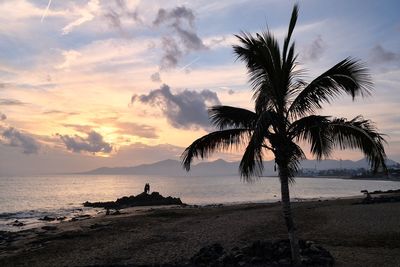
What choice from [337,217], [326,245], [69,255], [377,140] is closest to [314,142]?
[377,140]

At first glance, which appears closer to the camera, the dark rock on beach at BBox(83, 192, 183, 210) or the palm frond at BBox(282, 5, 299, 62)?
the palm frond at BBox(282, 5, 299, 62)

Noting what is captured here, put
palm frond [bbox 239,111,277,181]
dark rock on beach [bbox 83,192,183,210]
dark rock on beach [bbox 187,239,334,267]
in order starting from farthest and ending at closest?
dark rock on beach [bbox 83,192,183,210] < dark rock on beach [bbox 187,239,334,267] < palm frond [bbox 239,111,277,181]

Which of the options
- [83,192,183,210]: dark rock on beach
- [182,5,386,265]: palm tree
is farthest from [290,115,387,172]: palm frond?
[83,192,183,210]: dark rock on beach

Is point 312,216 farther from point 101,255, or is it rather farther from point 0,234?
point 0,234

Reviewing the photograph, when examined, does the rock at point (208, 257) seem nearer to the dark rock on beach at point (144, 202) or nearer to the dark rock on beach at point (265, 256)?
the dark rock on beach at point (265, 256)

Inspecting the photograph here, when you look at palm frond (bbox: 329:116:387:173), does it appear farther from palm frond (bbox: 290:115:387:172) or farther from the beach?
the beach

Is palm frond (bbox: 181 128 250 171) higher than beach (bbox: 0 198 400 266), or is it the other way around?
palm frond (bbox: 181 128 250 171)

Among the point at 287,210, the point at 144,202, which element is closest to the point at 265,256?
the point at 287,210

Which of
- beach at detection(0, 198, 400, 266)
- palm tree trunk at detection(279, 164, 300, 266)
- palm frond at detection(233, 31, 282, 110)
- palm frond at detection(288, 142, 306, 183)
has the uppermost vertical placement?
palm frond at detection(233, 31, 282, 110)

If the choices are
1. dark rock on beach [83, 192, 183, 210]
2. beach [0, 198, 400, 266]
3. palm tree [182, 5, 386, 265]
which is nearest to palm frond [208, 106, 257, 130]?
palm tree [182, 5, 386, 265]

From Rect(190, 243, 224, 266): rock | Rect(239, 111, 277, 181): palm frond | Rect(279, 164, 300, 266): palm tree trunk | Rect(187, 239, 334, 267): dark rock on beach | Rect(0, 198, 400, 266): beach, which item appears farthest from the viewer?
Rect(0, 198, 400, 266): beach

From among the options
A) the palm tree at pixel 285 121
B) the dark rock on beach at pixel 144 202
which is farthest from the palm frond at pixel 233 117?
the dark rock on beach at pixel 144 202

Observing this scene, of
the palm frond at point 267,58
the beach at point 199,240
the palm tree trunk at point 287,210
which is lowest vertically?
the beach at point 199,240

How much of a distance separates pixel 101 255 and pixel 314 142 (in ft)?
38.4
